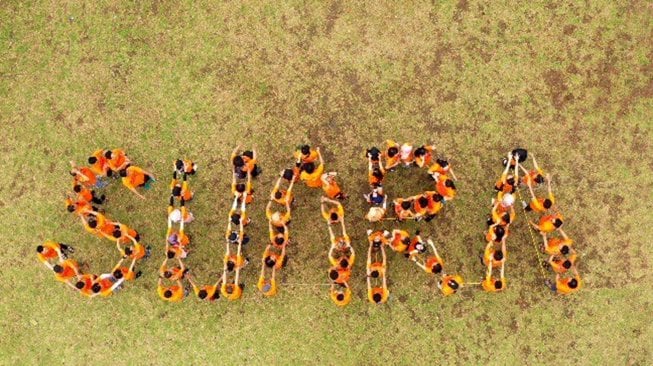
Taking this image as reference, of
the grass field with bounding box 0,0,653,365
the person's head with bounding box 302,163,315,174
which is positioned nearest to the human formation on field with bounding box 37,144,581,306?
the person's head with bounding box 302,163,315,174

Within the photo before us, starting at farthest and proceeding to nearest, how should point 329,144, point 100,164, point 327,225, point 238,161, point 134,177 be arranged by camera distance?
point 329,144 → point 327,225 → point 134,177 → point 100,164 → point 238,161

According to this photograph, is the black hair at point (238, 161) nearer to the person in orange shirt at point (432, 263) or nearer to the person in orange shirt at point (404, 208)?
the person in orange shirt at point (404, 208)

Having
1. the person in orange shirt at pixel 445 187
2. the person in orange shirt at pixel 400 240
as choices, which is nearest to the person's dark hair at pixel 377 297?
the person in orange shirt at pixel 400 240

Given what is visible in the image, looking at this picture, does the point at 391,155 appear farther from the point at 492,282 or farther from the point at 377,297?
the point at 492,282

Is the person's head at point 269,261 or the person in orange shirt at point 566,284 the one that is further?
the person's head at point 269,261

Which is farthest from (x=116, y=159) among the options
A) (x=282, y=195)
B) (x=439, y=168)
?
(x=439, y=168)

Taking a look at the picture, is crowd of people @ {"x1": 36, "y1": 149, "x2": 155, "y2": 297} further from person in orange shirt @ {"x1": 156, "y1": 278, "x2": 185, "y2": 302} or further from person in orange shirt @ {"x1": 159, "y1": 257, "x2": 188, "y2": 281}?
person in orange shirt @ {"x1": 156, "y1": 278, "x2": 185, "y2": 302}
